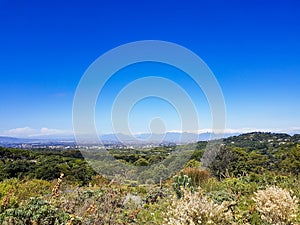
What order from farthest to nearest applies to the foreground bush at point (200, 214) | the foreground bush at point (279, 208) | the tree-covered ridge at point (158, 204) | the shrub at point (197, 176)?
the shrub at point (197, 176)
the foreground bush at point (279, 208)
the tree-covered ridge at point (158, 204)
the foreground bush at point (200, 214)

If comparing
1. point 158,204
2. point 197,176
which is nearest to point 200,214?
point 158,204

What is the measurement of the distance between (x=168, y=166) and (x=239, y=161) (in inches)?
395

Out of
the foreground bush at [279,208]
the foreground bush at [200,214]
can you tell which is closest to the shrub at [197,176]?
the foreground bush at [279,208]

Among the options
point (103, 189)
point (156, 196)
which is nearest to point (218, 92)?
point (156, 196)

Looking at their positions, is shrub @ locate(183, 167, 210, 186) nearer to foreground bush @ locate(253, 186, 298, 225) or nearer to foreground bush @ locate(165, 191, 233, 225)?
foreground bush @ locate(253, 186, 298, 225)

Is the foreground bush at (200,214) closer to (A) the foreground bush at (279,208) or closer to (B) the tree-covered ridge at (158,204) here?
(B) the tree-covered ridge at (158,204)

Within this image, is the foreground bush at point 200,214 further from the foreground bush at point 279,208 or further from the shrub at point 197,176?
the shrub at point 197,176

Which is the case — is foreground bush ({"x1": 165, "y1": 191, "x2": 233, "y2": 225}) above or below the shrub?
above

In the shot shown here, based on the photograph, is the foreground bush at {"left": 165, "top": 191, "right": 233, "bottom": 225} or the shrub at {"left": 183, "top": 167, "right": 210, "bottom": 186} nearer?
the foreground bush at {"left": 165, "top": 191, "right": 233, "bottom": 225}

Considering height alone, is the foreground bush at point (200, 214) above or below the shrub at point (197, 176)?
above

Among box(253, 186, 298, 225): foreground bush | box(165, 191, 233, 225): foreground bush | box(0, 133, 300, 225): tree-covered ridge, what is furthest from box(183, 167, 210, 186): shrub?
box(165, 191, 233, 225): foreground bush

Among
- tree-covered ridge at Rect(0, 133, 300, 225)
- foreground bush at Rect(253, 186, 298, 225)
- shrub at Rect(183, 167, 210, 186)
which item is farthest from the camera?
shrub at Rect(183, 167, 210, 186)

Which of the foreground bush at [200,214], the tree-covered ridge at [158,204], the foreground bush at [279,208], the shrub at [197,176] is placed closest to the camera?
the foreground bush at [200,214]

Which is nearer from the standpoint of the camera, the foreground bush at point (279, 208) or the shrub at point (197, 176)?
the foreground bush at point (279, 208)
